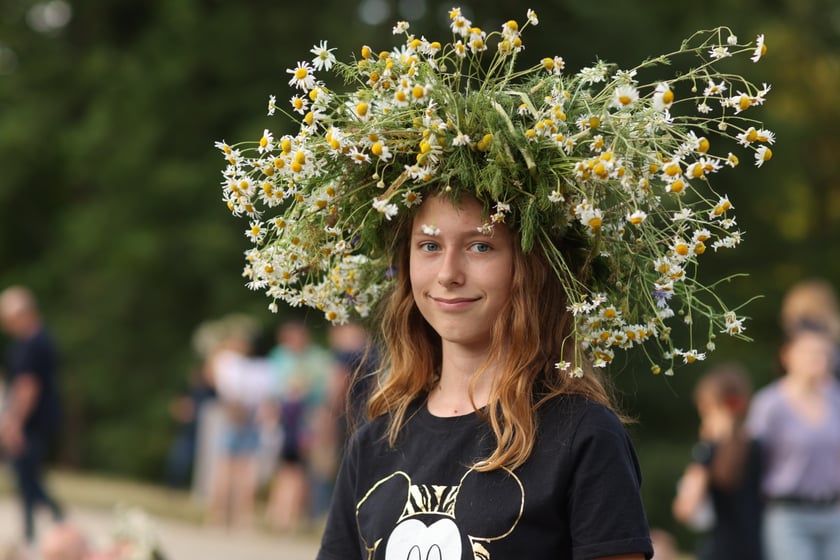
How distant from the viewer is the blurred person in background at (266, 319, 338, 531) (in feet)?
31.9

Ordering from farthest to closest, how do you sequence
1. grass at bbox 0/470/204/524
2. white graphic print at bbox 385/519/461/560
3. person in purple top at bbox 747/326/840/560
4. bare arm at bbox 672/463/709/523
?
grass at bbox 0/470/204/524 < bare arm at bbox 672/463/709/523 < person in purple top at bbox 747/326/840/560 < white graphic print at bbox 385/519/461/560

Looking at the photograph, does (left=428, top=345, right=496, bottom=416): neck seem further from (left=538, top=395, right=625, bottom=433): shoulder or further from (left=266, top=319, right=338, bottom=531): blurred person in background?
(left=266, top=319, right=338, bottom=531): blurred person in background

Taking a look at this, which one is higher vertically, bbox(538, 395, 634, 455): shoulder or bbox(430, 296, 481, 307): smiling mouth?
bbox(430, 296, 481, 307): smiling mouth

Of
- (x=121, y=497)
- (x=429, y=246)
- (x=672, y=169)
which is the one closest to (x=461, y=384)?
(x=429, y=246)

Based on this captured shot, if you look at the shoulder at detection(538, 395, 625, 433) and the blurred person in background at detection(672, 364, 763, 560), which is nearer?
the shoulder at detection(538, 395, 625, 433)

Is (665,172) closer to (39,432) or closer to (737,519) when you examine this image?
(737,519)

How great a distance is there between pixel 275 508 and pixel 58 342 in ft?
24.5

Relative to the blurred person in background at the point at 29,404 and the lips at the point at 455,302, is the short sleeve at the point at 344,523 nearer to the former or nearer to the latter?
the lips at the point at 455,302

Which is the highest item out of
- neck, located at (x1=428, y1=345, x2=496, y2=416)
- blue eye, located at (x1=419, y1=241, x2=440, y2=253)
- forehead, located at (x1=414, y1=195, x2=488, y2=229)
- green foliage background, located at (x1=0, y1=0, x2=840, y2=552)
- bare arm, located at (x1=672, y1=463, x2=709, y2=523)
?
green foliage background, located at (x1=0, y1=0, x2=840, y2=552)

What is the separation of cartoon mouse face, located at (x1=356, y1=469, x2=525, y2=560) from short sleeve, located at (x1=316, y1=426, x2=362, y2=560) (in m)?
0.10

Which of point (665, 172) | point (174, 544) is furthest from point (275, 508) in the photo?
point (665, 172)

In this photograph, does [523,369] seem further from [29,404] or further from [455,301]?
[29,404]

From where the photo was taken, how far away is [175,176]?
51.9 ft

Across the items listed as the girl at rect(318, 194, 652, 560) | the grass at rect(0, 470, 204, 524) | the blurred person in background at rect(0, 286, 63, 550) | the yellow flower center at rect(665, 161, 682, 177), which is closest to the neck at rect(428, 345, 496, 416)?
the girl at rect(318, 194, 652, 560)
